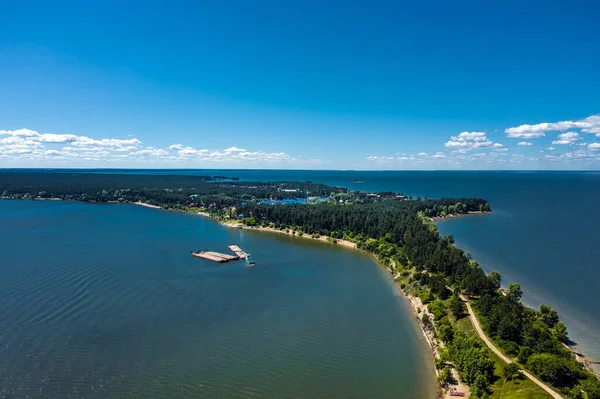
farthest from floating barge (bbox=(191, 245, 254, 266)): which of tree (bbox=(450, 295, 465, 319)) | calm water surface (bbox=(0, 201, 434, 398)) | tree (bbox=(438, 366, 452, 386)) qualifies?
tree (bbox=(438, 366, 452, 386))

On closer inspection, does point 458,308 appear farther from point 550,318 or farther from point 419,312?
point 550,318

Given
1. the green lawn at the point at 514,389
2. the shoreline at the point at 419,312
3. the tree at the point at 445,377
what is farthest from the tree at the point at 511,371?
the tree at the point at 445,377

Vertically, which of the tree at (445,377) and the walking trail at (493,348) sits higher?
the walking trail at (493,348)

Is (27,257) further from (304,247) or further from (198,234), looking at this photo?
(304,247)

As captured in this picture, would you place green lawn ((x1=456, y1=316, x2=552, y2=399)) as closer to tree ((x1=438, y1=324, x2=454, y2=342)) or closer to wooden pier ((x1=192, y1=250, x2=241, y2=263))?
tree ((x1=438, y1=324, x2=454, y2=342))

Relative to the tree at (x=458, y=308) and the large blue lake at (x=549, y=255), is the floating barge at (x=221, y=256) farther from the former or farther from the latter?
the large blue lake at (x=549, y=255)

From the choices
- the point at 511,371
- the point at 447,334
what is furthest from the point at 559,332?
the point at 447,334
